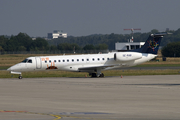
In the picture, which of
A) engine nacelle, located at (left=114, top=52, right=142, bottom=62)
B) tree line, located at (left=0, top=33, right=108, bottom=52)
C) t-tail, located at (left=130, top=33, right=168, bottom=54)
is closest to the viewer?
engine nacelle, located at (left=114, top=52, right=142, bottom=62)

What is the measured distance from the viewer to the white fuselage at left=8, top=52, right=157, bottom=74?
40312mm

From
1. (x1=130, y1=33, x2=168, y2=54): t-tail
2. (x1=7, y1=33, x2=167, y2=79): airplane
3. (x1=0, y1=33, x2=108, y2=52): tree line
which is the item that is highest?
(x1=0, y1=33, x2=108, y2=52): tree line

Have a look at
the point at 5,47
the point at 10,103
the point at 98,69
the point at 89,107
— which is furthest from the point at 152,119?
the point at 5,47

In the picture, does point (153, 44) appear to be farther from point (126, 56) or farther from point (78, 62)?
point (78, 62)

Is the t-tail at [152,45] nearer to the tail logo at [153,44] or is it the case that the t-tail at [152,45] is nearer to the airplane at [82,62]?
the tail logo at [153,44]

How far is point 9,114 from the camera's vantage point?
14.2m

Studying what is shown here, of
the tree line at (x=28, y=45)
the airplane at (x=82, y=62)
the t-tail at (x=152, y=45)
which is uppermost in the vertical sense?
the tree line at (x=28, y=45)

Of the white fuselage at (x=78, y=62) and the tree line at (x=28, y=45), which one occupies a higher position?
the tree line at (x=28, y=45)

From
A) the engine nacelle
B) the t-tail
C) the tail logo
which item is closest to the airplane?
the engine nacelle

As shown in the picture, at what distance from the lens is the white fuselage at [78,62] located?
40.3 m

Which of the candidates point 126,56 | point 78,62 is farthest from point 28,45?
point 126,56

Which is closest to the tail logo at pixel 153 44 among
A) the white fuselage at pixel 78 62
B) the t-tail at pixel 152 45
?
the t-tail at pixel 152 45

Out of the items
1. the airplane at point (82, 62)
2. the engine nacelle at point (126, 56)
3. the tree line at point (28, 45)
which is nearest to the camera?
the airplane at point (82, 62)

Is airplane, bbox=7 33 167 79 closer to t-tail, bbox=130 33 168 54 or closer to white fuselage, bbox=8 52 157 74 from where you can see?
white fuselage, bbox=8 52 157 74
